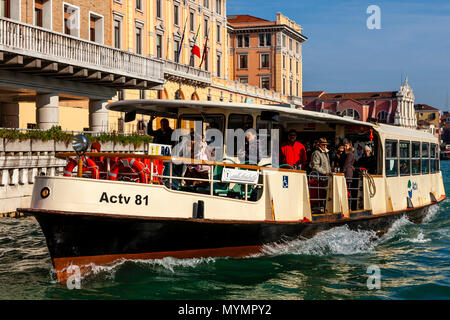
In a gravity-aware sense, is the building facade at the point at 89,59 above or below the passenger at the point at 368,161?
above

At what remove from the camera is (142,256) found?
10219mm

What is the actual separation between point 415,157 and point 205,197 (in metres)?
9.09

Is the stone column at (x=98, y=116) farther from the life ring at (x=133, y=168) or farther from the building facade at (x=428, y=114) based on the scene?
the building facade at (x=428, y=114)

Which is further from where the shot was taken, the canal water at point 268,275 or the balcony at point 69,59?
the balcony at point 69,59

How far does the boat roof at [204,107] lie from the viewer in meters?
11.3

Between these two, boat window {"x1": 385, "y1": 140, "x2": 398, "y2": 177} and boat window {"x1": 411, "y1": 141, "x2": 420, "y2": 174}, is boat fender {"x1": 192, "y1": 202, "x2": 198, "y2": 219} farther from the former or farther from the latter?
boat window {"x1": 411, "y1": 141, "x2": 420, "y2": 174}

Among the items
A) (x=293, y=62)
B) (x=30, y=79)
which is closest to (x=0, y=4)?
(x=30, y=79)

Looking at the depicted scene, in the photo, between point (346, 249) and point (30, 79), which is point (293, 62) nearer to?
point (30, 79)

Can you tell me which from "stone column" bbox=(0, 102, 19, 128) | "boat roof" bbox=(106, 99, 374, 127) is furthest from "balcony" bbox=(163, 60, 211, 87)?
"boat roof" bbox=(106, 99, 374, 127)

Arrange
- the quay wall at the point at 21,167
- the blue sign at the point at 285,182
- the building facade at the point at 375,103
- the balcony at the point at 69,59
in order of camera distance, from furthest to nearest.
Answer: the building facade at the point at 375,103 < the balcony at the point at 69,59 < the quay wall at the point at 21,167 < the blue sign at the point at 285,182

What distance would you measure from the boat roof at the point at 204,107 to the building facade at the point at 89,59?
57 cm
